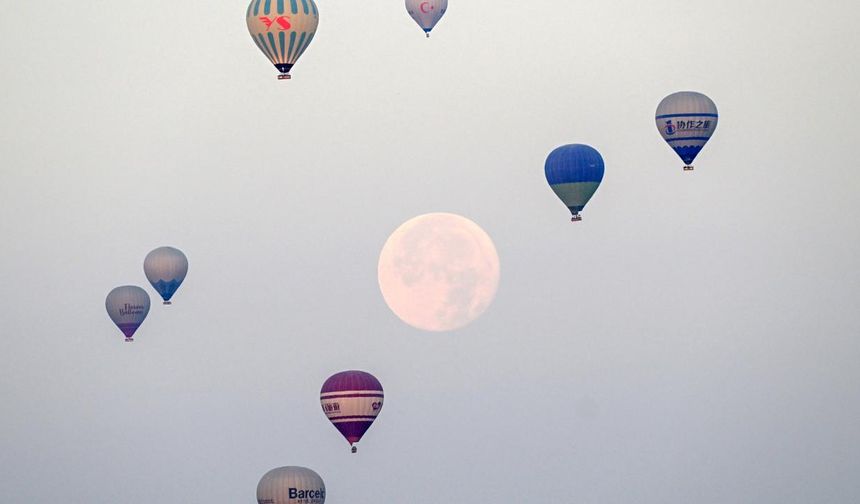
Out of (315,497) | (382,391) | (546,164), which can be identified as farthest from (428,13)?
(315,497)

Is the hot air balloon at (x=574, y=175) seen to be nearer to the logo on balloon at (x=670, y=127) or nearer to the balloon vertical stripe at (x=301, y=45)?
the logo on balloon at (x=670, y=127)

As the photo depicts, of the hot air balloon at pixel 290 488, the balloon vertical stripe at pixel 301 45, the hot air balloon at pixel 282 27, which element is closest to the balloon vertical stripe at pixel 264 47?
the hot air balloon at pixel 282 27

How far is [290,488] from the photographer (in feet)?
216

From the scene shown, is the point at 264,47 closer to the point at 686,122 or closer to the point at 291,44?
the point at 291,44

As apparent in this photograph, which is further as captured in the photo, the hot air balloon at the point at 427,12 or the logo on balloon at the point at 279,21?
the hot air balloon at the point at 427,12

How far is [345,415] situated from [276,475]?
13.0 ft

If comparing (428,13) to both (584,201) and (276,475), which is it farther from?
(276,475)

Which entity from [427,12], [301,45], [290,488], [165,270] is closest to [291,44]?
[301,45]

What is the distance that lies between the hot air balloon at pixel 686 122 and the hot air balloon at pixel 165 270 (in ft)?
67.9

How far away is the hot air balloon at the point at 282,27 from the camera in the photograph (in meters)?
60.0

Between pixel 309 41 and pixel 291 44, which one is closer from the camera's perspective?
pixel 291 44

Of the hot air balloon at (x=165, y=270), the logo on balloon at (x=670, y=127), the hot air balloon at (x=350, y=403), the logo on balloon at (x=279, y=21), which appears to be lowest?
the hot air balloon at (x=350, y=403)

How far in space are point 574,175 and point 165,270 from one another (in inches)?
731

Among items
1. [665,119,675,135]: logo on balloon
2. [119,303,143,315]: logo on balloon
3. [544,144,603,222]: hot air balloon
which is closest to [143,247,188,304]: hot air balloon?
[119,303,143,315]: logo on balloon
